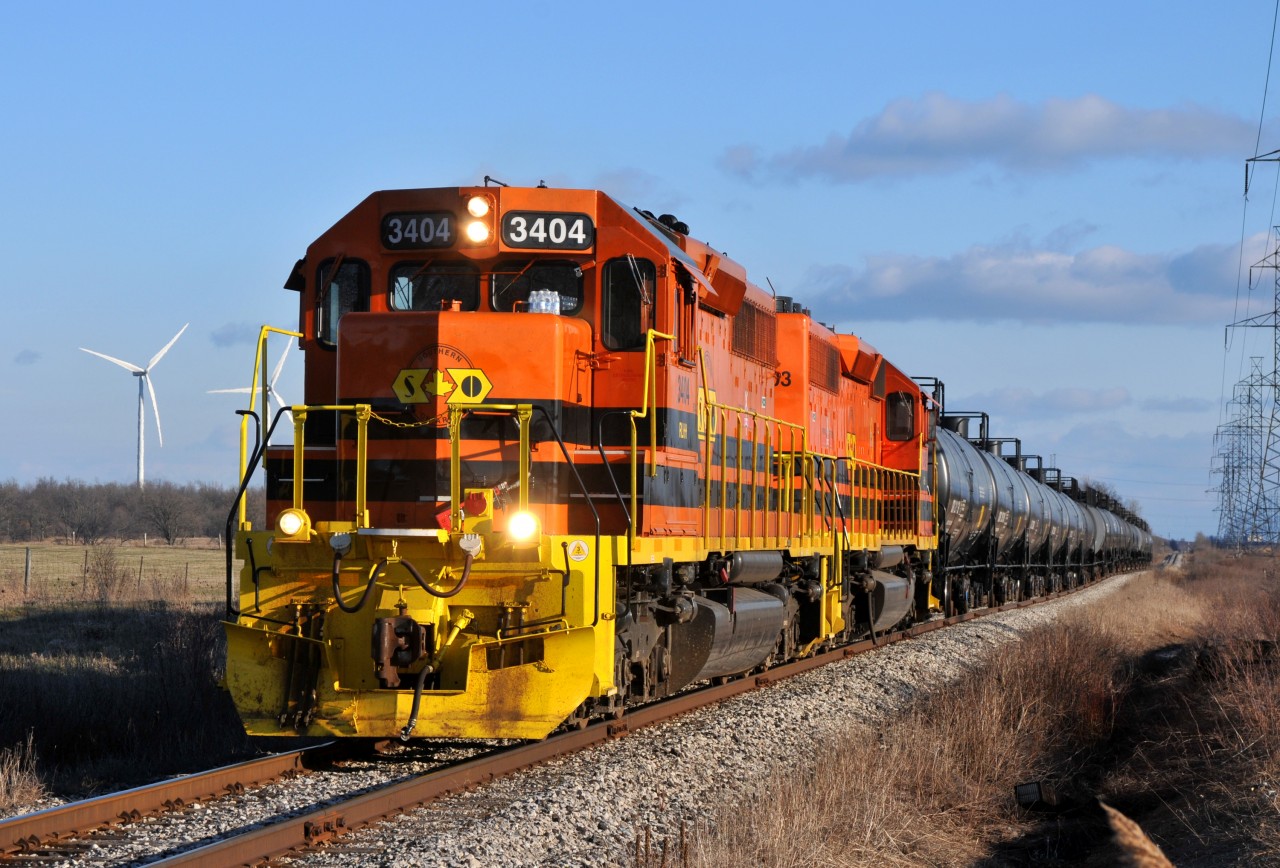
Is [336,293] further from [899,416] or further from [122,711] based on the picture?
[899,416]

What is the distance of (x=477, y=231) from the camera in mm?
8969

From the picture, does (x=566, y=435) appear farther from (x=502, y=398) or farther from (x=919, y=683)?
(x=919, y=683)

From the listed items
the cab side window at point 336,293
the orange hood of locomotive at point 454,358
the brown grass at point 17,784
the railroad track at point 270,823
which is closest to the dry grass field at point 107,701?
the brown grass at point 17,784

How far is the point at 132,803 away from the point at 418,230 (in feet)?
13.2

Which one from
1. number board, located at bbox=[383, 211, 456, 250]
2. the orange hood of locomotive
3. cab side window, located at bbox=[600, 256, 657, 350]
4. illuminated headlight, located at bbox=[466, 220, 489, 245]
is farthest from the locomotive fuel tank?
number board, located at bbox=[383, 211, 456, 250]

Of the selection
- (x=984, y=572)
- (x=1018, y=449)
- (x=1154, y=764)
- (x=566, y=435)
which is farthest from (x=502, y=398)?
(x=1018, y=449)

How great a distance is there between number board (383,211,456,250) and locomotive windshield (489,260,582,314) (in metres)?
0.41

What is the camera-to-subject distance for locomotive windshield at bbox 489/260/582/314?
9203 mm

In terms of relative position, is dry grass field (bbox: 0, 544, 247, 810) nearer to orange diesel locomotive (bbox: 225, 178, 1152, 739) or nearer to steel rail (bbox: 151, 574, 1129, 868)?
Result: orange diesel locomotive (bbox: 225, 178, 1152, 739)

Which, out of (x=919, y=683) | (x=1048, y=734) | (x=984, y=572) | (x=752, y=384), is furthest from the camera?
(x=984, y=572)

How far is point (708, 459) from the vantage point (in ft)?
33.5

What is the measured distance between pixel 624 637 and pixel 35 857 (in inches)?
151

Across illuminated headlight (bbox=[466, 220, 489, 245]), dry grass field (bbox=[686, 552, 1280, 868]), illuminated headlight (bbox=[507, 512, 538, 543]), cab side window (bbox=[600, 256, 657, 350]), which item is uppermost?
illuminated headlight (bbox=[466, 220, 489, 245])

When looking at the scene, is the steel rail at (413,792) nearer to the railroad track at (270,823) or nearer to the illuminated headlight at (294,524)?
the railroad track at (270,823)
